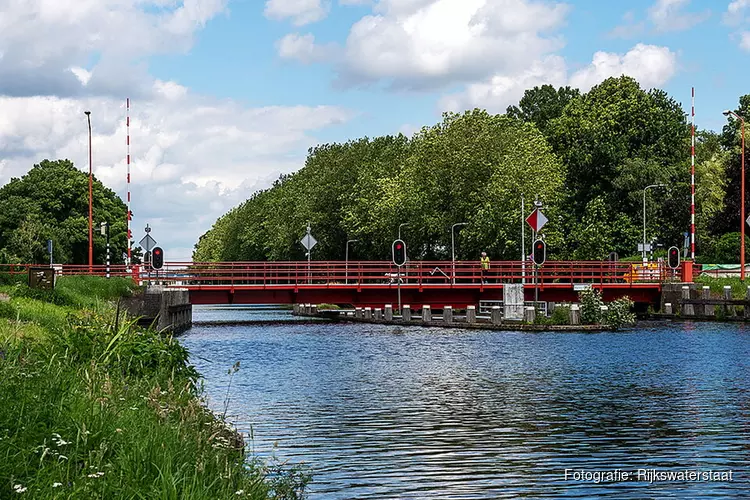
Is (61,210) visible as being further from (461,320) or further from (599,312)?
(599,312)

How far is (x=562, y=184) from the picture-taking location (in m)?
74.1

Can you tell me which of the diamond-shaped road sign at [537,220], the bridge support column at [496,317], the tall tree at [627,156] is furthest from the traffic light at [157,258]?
the tall tree at [627,156]

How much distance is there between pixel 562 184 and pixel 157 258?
3246cm

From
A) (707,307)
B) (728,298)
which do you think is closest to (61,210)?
(707,307)

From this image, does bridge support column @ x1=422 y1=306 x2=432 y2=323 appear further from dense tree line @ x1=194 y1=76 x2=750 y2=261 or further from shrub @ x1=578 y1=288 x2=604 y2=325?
dense tree line @ x1=194 y1=76 x2=750 y2=261

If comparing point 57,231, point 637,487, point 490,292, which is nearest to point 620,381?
point 637,487

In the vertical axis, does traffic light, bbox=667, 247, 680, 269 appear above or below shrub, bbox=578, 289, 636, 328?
above

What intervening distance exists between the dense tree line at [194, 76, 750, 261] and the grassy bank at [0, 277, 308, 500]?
187ft

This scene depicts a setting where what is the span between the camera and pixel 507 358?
31.5 meters

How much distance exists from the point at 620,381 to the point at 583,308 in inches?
857

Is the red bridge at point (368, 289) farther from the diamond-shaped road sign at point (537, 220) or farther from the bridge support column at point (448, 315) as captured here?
the diamond-shaped road sign at point (537, 220)

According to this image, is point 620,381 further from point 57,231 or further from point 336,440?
point 57,231

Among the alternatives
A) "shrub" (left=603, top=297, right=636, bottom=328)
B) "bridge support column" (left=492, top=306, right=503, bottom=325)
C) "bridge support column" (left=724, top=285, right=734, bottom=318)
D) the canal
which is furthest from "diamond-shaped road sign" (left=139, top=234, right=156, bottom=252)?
"bridge support column" (left=724, top=285, right=734, bottom=318)

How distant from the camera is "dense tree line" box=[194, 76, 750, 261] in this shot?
7088 centimetres
